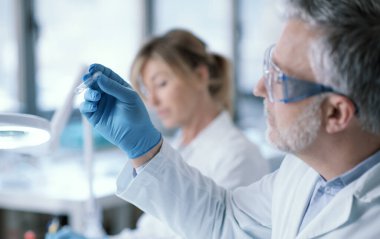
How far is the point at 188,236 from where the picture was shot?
1459mm

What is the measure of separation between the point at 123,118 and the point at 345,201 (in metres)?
0.54

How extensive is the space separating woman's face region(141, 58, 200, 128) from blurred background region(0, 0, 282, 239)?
18 cm

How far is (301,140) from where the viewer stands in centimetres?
115

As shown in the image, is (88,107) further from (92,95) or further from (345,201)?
(345,201)

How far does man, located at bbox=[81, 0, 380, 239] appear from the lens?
1.08m

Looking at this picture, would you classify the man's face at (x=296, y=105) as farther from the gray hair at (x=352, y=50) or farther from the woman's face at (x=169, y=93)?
the woman's face at (x=169, y=93)

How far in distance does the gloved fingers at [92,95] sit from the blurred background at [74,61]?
40 centimetres

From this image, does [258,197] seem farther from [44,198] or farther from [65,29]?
[65,29]

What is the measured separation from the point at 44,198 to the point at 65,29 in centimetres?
155

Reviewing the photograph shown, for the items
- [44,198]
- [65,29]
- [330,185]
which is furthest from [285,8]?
[65,29]

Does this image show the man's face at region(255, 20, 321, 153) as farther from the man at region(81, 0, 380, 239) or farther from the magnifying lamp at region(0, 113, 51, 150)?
the magnifying lamp at region(0, 113, 51, 150)

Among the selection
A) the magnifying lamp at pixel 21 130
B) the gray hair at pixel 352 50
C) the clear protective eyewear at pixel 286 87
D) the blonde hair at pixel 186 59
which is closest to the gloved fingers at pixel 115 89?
the magnifying lamp at pixel 21 130

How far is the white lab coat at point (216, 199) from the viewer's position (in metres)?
1.34

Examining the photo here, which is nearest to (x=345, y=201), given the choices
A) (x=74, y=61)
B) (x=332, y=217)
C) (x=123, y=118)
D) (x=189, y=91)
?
(x=332, y=217)
